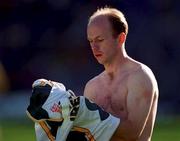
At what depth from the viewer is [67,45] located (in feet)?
62.0

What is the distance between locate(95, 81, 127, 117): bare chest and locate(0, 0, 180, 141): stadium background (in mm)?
10805

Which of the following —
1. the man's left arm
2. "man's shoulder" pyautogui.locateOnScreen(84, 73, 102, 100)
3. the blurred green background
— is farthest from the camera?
the blurred green background

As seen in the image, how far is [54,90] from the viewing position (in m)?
6.03

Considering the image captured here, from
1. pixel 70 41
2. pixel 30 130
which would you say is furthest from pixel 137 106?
pixel 70 41

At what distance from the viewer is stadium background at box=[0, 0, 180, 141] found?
1809 centimetres

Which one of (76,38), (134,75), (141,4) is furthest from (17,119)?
(134,75)

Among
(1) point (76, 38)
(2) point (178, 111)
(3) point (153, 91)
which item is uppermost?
(3) point (153, 91)

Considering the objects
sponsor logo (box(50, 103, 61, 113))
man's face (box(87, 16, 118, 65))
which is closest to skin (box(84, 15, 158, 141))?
man's face (box(87, 16, 118, 65))

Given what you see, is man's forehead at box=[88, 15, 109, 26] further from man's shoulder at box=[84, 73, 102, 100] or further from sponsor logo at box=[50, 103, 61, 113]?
sponsor logo at box=[50, 103, 61, 113]

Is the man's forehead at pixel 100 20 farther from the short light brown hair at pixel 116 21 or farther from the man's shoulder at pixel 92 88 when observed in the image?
the man's shoulder at pixel 92 88

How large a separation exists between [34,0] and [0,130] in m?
4.13

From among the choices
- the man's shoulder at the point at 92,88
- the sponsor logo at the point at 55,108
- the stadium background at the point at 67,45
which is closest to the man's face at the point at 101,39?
the man's shoulder at the point at 92,88

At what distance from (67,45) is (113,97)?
1231cm

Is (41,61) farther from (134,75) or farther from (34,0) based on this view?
(134,75)
